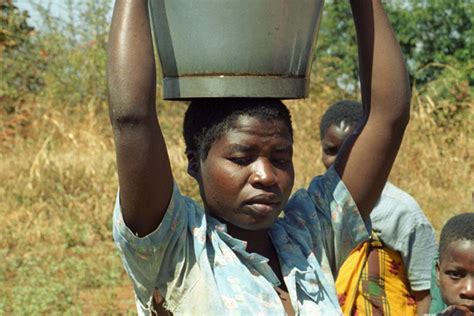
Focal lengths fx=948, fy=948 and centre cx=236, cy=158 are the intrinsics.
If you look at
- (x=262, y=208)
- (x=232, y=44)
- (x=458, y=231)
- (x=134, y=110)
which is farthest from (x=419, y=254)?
(x=134, y=110)

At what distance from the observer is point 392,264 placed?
3850 mm

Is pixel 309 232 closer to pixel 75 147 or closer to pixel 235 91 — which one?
pixel 235 91

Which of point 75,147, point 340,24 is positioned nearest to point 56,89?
point 75,147

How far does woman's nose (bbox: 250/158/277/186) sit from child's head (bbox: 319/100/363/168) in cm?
208

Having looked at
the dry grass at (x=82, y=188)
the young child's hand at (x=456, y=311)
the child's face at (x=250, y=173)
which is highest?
the child's face at (x=250, y=173)

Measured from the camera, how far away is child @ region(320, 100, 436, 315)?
380 centimetres

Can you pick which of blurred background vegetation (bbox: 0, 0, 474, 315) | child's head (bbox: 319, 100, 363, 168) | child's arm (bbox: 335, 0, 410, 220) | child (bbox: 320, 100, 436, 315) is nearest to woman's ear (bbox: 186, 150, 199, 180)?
child's arm (bbox: 335, 0, 410, 220)

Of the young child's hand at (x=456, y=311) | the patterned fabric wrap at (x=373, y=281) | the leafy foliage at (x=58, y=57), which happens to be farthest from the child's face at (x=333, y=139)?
the leafy foliage at (x=58, y=57)

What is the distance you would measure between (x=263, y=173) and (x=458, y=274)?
137 centimetres

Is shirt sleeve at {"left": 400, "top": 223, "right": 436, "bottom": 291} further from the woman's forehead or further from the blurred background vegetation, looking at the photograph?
the blurred background vegetation

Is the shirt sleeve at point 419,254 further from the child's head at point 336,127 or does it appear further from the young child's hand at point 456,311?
the young child's hand at point 456,311

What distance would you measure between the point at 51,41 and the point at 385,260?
8234 mm

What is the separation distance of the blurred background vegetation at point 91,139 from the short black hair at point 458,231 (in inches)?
110

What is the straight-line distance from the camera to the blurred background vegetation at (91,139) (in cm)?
654
